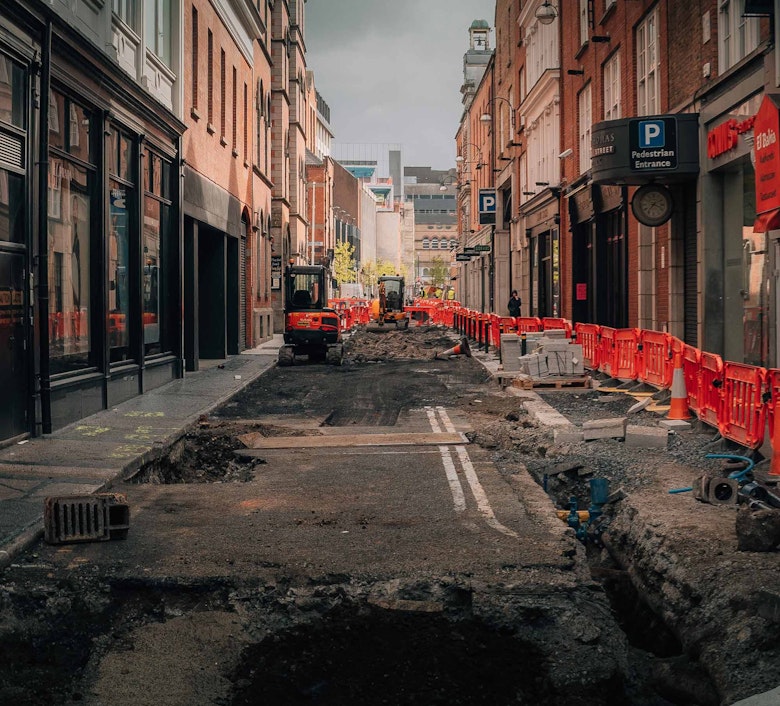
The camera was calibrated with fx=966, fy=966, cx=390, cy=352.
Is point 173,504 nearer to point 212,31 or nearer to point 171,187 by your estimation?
point 171,187

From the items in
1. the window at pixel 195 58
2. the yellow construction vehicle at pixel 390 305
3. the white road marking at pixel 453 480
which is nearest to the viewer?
the white road marking at pixel 453 480

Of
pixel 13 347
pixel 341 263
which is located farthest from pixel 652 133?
pixel 341 263

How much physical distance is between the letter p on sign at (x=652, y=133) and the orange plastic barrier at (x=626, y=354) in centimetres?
352

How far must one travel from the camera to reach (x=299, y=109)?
55.8 m

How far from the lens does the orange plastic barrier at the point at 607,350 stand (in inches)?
739

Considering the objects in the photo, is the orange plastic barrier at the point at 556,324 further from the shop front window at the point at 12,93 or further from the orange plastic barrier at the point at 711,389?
the shop front window at the point at 12,93

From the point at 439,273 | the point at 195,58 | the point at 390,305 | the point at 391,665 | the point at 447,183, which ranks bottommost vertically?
the point at 391,665

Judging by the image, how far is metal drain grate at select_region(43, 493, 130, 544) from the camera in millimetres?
6711

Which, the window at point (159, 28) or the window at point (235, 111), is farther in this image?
the window at point (235, 111)

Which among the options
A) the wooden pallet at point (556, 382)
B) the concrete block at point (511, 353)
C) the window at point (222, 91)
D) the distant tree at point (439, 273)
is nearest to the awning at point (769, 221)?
the wooden pallet at point (556, 382)

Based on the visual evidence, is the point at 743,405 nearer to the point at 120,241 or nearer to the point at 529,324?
the point at 120,241

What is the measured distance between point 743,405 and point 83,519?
6871 mm

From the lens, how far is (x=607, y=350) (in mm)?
19281

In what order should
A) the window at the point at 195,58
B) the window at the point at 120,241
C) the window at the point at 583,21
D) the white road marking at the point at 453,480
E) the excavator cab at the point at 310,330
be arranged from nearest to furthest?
1. the white road marking at the point at 453,480
2. the window at the point at 120,241
3. the window at the point at 195,58
4. the excavator cab at the point at 310,330
5. the window at the point at 583,21
